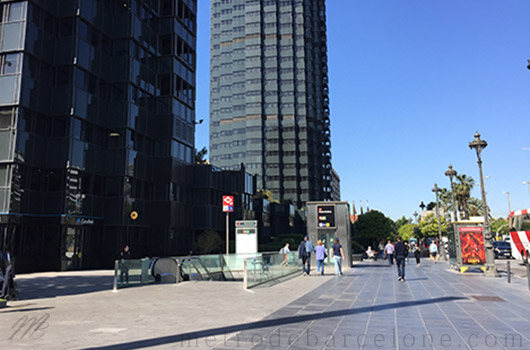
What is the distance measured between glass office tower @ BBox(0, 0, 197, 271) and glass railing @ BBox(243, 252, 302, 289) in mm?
14089

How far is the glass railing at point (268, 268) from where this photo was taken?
15398 mm

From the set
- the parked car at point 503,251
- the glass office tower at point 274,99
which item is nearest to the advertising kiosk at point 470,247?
the parked car at point 503,251

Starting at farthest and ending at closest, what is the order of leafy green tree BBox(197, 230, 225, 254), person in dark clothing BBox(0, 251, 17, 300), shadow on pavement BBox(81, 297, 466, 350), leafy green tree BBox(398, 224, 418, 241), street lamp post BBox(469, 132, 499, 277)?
leafy green tree BBox(398, 224, 418, 241)
leafy green tree BBox(197, 230, 225, 254)
street lamp post BBox(469, 132, 499, 277)
person in dark clothing BBox(0, 251, 17, 300)
shadow on pavement BBox(81, 297, 466, 350)

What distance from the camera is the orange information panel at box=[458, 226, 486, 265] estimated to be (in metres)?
22.9

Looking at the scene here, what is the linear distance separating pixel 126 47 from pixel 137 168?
960 centimetres

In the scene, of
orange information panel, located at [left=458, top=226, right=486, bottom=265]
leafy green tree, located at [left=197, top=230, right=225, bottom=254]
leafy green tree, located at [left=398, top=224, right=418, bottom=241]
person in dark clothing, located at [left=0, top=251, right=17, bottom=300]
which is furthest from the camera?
leafy green tree, located at [left=398, top=224, right=418, bottom=241]

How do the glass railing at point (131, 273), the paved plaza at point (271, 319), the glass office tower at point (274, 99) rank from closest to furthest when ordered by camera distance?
1. the paved plaza at point (271, 319)
2. the glass railing at point (131, 273)
3. the glass office tower at point (274, 99)

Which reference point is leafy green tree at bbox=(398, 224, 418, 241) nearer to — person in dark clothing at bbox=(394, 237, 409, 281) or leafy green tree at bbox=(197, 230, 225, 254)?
leafy green tree at bbox=(197, 230, 225, 254)

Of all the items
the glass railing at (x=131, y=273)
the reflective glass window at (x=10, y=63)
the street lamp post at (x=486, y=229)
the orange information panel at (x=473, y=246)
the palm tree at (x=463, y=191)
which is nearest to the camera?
the glass railing at (x=131, y=273)

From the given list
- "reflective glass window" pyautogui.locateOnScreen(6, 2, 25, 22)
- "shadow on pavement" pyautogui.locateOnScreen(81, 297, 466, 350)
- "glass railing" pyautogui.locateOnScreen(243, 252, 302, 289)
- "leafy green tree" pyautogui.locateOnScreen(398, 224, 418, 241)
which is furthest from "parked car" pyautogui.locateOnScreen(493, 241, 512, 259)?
"leafy green tree" pyautogui.locateOnScreen(398, 224, 418, 241)

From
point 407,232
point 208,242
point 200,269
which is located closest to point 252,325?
point 200,269

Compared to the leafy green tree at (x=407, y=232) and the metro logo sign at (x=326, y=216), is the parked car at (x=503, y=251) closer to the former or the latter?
the metro logo sign at (x=326, y=216)

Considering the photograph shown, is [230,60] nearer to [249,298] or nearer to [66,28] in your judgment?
[66,28]

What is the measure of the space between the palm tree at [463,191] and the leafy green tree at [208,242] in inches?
1717
